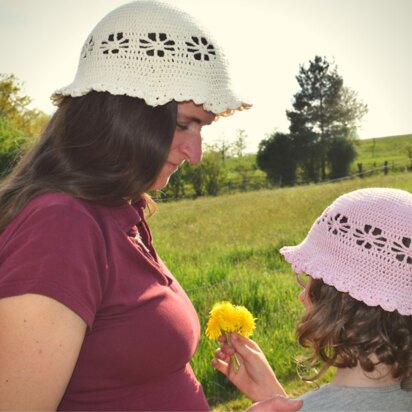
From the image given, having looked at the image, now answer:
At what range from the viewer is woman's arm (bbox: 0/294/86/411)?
1340 millimetres

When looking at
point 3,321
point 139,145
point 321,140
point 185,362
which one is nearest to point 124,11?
point 139,145

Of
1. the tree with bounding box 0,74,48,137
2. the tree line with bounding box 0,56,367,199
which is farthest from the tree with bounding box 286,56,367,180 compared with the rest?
the tree with bounding box 0,74,48,137

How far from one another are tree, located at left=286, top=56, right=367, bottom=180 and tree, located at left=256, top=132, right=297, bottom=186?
Answer: 735 millimetres

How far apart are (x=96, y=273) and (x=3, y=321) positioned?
0.25 meters

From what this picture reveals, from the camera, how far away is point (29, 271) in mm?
1340

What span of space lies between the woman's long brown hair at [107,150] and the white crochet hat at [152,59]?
48mm

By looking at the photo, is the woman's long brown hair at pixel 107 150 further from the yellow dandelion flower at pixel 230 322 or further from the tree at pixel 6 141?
the tree at pixel 6 141

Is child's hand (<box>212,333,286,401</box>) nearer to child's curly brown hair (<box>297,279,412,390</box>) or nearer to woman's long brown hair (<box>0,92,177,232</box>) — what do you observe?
child's curly brown hair (<box>297,279,412,390</box>)

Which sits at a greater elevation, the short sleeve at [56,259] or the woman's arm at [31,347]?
the short sleeve at [56,259]

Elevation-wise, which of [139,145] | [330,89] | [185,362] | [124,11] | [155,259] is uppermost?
[330,89]

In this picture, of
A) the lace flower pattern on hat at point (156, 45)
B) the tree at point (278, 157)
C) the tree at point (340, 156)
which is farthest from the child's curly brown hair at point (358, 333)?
the tree at point (340, 156)

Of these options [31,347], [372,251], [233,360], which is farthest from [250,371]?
[31,347]

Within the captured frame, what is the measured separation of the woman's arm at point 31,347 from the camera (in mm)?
1340

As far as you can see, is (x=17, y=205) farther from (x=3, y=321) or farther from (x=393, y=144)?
(x=393, y=144)
